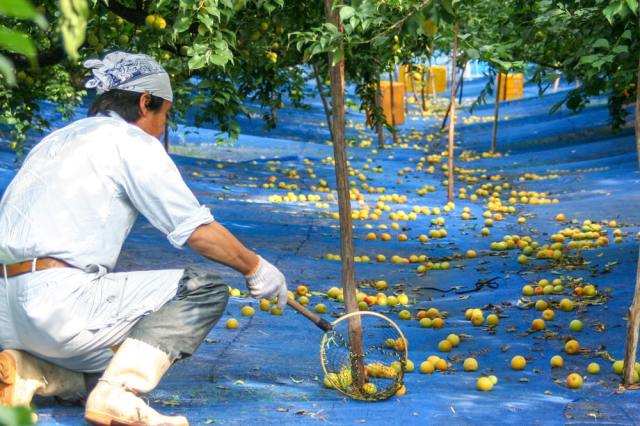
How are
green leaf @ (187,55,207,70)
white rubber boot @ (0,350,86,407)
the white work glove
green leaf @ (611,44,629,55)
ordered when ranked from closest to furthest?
white rubber boot @ (0,350,86,407) < the white work glove < green leaf @ (187,55,207,70) < green leaf @ (611,44,629,55)

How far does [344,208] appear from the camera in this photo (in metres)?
3.74

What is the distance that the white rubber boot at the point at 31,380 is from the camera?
3.02 metres

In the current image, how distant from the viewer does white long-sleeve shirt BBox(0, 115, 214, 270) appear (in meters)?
2.96

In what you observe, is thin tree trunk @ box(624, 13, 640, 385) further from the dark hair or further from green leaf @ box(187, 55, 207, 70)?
the dark hair

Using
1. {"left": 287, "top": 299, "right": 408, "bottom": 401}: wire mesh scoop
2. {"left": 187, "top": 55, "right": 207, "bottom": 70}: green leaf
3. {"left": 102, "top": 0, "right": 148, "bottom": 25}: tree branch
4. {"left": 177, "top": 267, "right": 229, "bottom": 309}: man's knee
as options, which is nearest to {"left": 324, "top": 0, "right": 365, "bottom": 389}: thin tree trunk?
{"left": 287, "top": 299, "right": 408, "bottom": 401}: wire mesh scoop

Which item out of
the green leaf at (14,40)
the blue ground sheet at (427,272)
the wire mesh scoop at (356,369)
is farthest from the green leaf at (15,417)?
the wire mesh scoop at (356,369)

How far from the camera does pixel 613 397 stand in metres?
3.62

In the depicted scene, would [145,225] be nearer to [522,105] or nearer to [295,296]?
[295,296]

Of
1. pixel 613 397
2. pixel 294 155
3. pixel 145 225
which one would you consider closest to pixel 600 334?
pixel 613 397

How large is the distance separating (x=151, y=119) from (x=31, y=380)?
102cm

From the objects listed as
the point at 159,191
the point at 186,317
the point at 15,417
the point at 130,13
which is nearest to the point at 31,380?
the point at 186,317

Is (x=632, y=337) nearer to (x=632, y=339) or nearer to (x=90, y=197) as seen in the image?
(x=632, y=339)

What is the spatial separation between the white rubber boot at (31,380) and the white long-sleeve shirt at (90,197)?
1.26 ft

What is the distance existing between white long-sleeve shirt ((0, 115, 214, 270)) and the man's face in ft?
0.62
